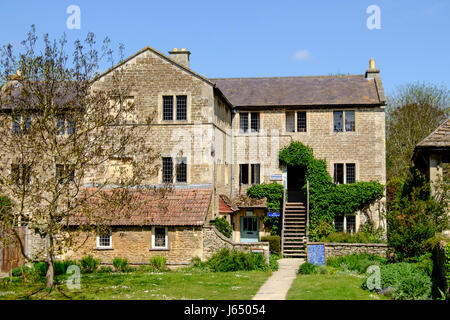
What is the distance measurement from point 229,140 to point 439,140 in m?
13.4

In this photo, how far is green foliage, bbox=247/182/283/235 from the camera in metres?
31.4

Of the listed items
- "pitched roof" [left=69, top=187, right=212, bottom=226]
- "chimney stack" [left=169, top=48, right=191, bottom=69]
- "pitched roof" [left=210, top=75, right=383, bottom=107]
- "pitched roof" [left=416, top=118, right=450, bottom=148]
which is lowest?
"pitched roof" [left=69, top=187, right=212, bottom=226]

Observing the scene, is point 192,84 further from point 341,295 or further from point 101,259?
point 341,295

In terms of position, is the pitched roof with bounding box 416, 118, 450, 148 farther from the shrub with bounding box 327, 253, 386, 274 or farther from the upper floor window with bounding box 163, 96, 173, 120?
the upper floor window with bounding box 163, 96, 173, 120

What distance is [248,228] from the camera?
32.4 meters

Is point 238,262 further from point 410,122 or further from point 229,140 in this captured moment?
point 410,122

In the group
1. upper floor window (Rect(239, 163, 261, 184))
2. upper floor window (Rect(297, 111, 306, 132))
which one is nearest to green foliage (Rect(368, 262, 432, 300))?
upper floor window (Rect(239, 163, 261, 184))

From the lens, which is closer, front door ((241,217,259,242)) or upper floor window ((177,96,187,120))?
upper floor window ((177,96,187,120))

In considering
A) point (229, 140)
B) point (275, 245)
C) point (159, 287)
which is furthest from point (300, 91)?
point (159, 287)

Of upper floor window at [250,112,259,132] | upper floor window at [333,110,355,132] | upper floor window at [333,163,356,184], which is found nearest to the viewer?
upper floor window at [333,163,356,184]

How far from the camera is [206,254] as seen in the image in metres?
24.2

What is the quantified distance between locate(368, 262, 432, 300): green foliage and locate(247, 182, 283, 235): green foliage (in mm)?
13063

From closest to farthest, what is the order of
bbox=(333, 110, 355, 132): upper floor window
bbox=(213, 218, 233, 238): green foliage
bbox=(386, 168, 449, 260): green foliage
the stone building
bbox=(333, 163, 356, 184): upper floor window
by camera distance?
bbox=(386, 168, 449, 260): green foliage < the stone building < bbox=(213, 218, 233, 238): green foliage < bbox=(333, 163, 356, 184): upper floor window < bbox=(333, 110, 355, 132): upper floor window

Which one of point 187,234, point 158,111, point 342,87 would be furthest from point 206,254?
point 342,87
